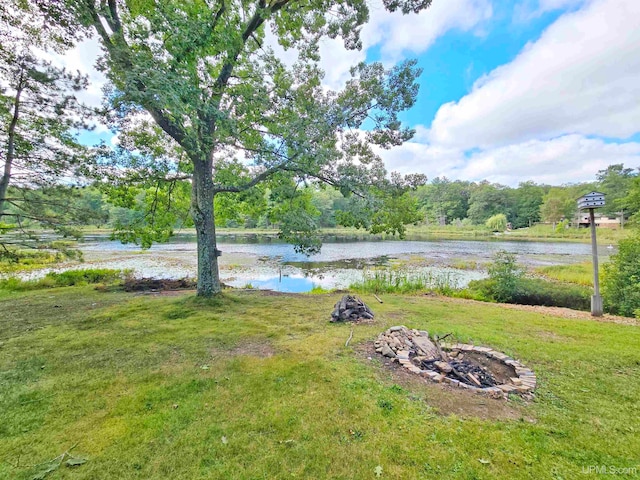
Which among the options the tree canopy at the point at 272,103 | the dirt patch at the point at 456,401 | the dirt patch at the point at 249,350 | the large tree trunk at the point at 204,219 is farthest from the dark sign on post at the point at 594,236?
the large tree trunk at the point at 204,219

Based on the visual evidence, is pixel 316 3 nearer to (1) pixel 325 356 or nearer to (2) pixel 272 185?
(2) pixel 272 185

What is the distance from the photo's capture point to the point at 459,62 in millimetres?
11594

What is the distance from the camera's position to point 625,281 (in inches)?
255

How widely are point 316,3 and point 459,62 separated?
845 centimetres

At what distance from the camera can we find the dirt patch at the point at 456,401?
2.45 metres

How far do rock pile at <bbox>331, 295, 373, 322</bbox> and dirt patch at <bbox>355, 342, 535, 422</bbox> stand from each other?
6.21ft

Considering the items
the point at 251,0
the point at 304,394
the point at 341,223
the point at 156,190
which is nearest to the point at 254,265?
the point at 156,190

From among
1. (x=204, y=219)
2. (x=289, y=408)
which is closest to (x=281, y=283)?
(x=204, y=219)

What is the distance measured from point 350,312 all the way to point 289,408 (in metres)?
2.86

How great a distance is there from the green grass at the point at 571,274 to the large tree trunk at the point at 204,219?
1282cm

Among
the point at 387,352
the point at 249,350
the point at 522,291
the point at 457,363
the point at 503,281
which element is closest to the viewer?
the point at 457,363

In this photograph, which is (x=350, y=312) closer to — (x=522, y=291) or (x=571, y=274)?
(x=522, y=291)

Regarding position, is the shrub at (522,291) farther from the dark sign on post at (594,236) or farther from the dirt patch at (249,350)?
the dirt patch at (249,350)

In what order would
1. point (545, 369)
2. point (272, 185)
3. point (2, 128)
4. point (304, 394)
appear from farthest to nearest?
point (272, 185) < point (2, 128) < point (545, 369) < point (304, 394)
